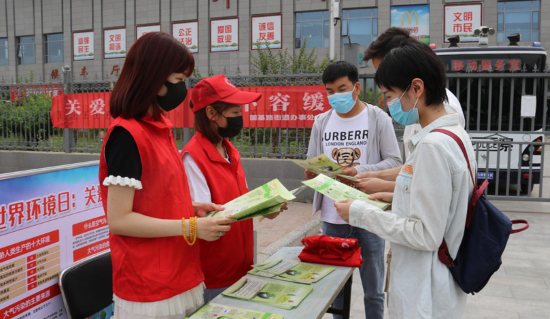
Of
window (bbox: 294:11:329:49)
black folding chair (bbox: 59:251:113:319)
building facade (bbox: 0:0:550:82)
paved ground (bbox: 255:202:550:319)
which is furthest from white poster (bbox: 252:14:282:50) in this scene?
black folding chair (bbox: 59:251:113:319)

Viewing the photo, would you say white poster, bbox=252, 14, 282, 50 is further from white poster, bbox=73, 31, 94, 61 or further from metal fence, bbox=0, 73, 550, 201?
metal fence, bbox=0, 73, 550, 201

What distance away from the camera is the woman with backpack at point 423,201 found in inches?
57.0

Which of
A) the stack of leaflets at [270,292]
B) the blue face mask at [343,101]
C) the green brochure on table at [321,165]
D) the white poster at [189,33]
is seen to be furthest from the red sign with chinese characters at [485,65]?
the white poster at [189,33]

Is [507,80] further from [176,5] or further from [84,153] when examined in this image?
[176,5]

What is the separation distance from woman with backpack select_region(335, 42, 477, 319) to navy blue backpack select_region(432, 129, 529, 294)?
3 cm

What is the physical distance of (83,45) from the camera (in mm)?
26875

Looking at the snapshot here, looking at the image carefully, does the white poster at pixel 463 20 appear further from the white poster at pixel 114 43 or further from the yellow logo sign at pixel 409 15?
the white poster at pixel 114 43

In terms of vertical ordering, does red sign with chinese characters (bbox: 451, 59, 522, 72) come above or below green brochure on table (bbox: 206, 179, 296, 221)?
above

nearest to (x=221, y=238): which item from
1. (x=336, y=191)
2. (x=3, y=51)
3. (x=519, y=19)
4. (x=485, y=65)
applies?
(x=336, y=191)

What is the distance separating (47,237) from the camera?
2205 millimetres

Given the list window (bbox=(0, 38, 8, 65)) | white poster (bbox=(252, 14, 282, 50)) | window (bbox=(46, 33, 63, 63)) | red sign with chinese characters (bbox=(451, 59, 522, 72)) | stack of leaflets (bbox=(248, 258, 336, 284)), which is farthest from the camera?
window (bbox=(0, 38, 8, 65))

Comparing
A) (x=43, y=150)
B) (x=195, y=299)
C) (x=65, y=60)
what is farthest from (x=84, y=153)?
(x=65, y=60)

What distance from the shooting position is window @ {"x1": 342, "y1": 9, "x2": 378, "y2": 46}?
865 inches

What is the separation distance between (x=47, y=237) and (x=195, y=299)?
3.30 feet
